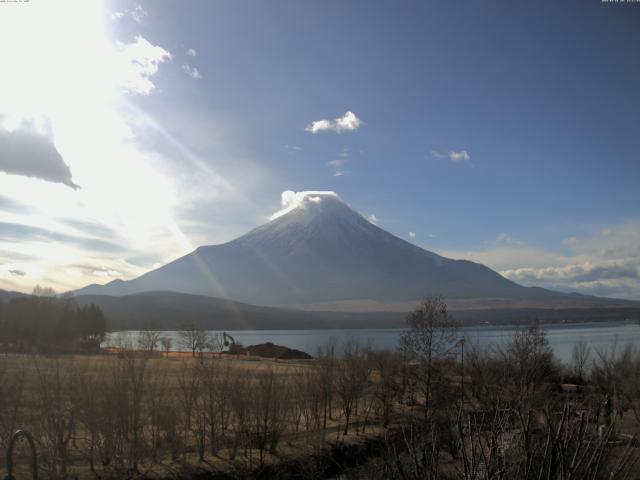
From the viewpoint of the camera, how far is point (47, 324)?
63875 mm

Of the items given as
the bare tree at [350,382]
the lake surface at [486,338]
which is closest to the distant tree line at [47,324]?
the lake surface at [486,338]

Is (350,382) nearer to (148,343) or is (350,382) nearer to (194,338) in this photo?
(148,343)

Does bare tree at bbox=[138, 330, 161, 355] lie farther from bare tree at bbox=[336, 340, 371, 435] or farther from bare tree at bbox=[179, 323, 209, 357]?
bare tree at bbox=[336, 340, 371, 435]

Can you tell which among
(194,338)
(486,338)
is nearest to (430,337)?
(194,338)

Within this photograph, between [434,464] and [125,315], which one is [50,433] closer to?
[434,464]

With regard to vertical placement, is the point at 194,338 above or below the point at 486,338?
above

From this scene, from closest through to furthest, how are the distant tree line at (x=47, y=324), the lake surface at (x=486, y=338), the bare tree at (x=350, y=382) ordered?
the bare tree at (x=350, y=382), the lake surface at (x=486, y=338), the distant tree line at (x=47, y=324)

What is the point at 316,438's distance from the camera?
22562 mm

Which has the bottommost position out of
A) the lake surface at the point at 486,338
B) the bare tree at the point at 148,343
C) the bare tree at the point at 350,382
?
the lake surface at the point at 486,338

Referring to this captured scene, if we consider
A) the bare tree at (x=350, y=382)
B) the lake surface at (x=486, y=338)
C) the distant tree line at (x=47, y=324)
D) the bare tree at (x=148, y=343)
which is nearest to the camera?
the bare tree at (x=350, y=382)

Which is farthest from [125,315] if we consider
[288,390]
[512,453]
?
[512,453]

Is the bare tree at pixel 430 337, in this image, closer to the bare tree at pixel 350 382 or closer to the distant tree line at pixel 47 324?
the bare tree at pixel 350 382

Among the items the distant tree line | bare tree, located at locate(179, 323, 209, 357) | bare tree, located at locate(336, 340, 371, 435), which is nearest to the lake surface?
bare tree, located at locate(336, 340, 371, 435)

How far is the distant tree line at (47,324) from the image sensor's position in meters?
60.5
